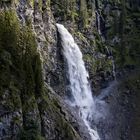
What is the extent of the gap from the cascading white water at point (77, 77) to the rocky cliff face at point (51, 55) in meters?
1.77

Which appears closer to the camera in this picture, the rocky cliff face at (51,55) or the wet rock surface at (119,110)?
the rocky cliff face at (51,55)

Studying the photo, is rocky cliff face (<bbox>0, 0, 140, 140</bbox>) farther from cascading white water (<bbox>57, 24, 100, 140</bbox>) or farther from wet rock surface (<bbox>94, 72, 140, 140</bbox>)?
cascading white water (<bbox>57, 24, 100, 140</bbox>)

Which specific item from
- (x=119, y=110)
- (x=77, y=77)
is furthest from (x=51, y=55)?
(x=119, y=110)

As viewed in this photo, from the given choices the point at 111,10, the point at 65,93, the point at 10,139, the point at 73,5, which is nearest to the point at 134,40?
the point at 111,10

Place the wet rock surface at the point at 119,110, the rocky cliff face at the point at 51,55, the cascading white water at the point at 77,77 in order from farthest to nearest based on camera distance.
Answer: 1. the cascading white water at the point at 77,77
2. the wet rock surface at the point at 119,110
3. the rocky cliff face at the point at 51,55

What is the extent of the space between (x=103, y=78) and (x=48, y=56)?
55.7 ft

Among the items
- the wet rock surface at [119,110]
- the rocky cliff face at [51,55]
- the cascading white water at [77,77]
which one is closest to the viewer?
the rocky cliff face at [51,55]

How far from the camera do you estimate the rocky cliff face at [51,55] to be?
56844 mm

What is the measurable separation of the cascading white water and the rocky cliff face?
5.82 feet

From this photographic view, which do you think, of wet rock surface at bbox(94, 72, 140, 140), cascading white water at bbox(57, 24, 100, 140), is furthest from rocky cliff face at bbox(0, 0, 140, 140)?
cascading white water at bbox(57, 24, 100, 140)

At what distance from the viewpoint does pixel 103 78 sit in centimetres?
8956

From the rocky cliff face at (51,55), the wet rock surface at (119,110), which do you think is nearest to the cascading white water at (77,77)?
the rocky cliff face at (51,55)

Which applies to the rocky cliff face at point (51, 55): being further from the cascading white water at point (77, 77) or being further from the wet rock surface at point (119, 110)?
the cascading white water at point (77, 77)

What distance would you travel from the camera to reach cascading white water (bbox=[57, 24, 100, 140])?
256 feet
